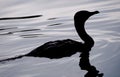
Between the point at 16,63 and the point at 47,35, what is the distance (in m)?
4.46

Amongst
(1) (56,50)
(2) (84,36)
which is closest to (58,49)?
(1) (56,50)

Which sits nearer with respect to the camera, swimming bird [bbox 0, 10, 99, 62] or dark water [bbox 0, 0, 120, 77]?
dark water [bbox 0, 0, 120, 77]

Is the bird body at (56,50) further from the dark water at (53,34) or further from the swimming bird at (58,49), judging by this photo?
the dark water at (53,34)

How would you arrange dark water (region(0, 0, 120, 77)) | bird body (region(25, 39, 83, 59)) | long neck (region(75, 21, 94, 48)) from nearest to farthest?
dark water (region(0, 0, 120, 77)) < bird body (region(25, 39, 83, 59)) < long neck (region(75, 21, 94, 48))

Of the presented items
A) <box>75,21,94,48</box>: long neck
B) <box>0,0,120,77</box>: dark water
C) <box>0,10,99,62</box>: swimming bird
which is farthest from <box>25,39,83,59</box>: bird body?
<box>75,21,94,48</box>: long neck

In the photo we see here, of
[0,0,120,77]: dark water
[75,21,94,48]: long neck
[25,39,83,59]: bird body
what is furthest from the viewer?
[75,21,94,48]: long neck

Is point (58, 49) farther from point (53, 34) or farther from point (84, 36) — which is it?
point (53, 34)

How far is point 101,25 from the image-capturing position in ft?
55.2

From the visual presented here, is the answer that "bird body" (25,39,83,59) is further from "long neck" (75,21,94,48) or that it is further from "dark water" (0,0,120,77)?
"long neck" (75,21,94,48)

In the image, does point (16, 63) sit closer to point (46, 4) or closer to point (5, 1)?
point (46, 4)

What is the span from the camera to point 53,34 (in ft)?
51.3

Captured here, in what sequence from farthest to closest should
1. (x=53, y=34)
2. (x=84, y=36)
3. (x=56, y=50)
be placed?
(x=53, y=34) < (x=84, y=36) < (x=56, y=50)

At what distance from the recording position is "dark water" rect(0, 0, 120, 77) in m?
10.4

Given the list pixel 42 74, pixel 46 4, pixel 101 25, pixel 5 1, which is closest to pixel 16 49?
pixel 42 74
